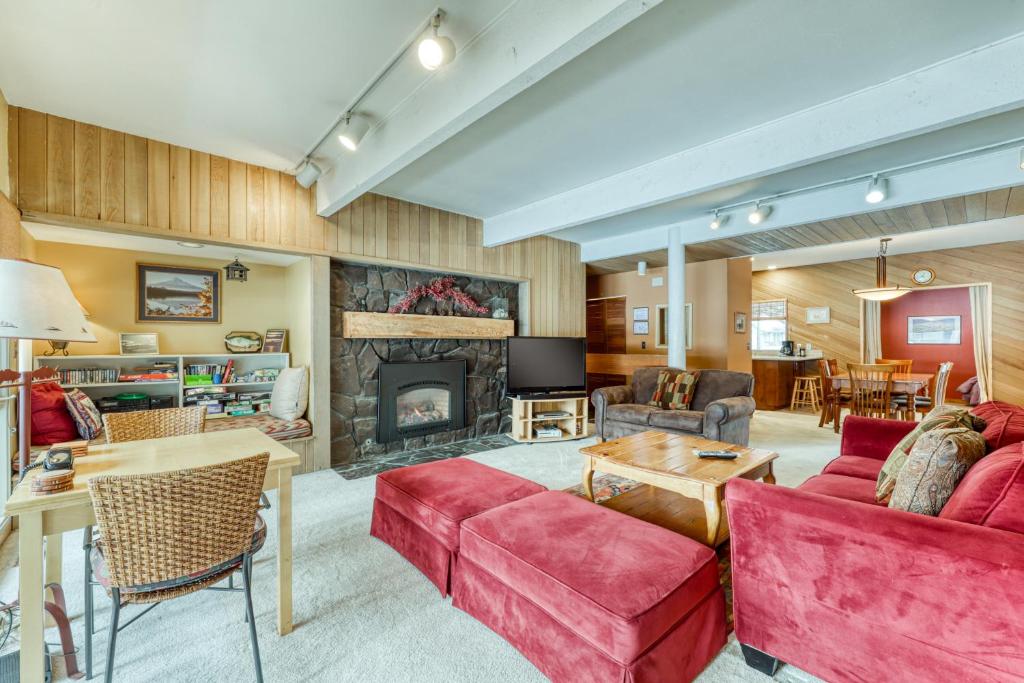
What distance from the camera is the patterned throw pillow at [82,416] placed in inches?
116

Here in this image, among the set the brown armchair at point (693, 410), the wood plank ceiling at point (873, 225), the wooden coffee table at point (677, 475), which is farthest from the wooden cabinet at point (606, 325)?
the wooden coffee table at point (677, 475)

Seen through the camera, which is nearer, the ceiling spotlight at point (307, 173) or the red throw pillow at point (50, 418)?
the red throw pillow at point (50, 418)

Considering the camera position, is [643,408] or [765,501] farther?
[643,408]

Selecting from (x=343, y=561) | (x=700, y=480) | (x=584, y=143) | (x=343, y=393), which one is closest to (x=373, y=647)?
(x=343, y=561)

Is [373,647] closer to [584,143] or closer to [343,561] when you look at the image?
[343,561]

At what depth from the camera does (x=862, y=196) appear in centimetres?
377

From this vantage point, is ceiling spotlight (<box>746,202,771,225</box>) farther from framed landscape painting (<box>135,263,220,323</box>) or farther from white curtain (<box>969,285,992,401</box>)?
framed landscape painting (<box>135,263,220,323</box>)

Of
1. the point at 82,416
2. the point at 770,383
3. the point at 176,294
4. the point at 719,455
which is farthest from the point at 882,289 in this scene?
the point at 82,416

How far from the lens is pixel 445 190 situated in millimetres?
4070

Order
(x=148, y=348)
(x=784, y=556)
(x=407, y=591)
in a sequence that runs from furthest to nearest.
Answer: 1. (x=148, y=348)
2. (x=407, y=591)
3. (x=784, y=556)

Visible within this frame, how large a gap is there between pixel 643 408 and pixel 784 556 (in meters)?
3.15

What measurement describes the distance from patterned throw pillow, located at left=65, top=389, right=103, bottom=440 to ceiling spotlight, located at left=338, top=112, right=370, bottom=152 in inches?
102

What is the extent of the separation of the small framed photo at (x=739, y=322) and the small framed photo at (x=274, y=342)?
5816 millimetres

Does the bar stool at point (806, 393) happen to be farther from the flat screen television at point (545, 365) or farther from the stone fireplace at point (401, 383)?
the stone fireplace at point (401, 383)
